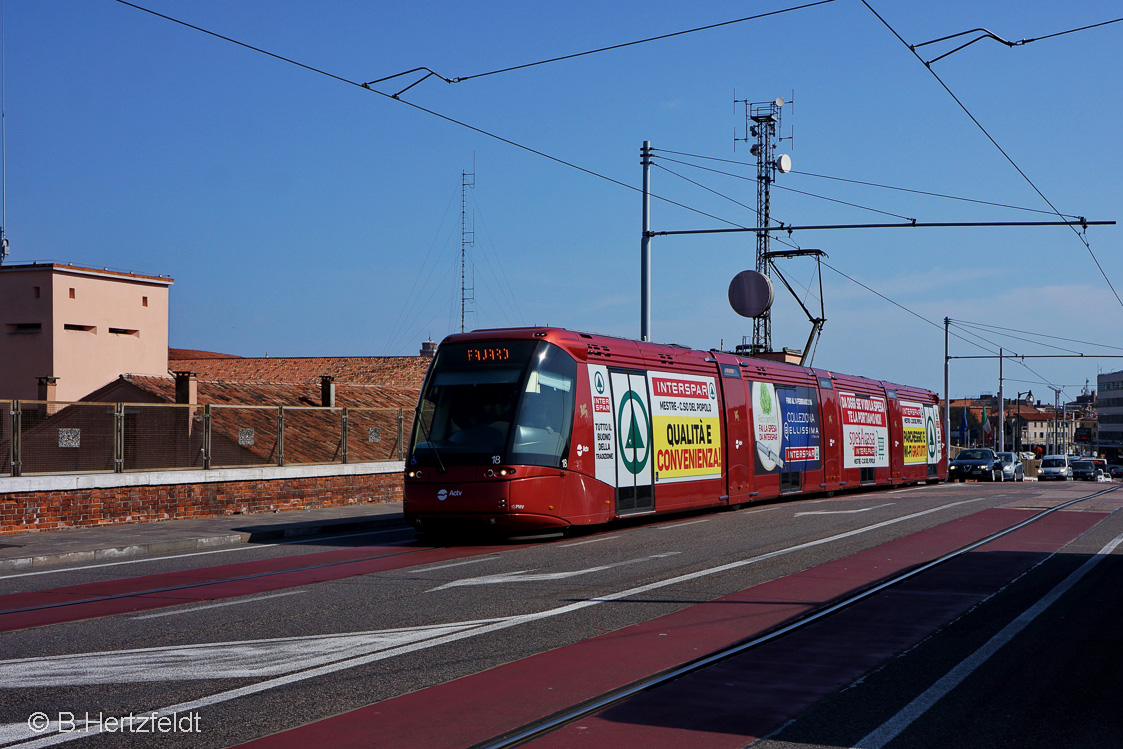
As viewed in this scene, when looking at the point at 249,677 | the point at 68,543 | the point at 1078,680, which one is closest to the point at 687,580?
the point at 1078,680

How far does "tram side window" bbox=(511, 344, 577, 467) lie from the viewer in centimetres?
1606

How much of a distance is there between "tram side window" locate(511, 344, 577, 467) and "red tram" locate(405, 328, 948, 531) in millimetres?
21

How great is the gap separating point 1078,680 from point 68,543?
570 inches

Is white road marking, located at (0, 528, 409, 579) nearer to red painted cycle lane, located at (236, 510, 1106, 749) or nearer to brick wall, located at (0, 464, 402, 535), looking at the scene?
brick wall, located at (0, 464, 402, 535)

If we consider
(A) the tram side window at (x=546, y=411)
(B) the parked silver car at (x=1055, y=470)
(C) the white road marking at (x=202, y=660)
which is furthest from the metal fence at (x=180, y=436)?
(B) the parked silver car at (x=1055, y=470)

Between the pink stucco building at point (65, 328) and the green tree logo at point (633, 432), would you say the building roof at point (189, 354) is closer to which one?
the pink stucco building at point (65, 328)

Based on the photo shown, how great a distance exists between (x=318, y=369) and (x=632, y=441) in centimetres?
4070

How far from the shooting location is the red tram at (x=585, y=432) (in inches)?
632

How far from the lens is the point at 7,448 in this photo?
17.9 m

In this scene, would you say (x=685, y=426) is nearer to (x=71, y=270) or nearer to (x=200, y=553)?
(x=200, y=553)

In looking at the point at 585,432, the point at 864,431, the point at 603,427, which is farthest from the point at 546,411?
the point at 864,431

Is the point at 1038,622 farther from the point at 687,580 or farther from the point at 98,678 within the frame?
the point at 98,678

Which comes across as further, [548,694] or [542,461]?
[542,461]

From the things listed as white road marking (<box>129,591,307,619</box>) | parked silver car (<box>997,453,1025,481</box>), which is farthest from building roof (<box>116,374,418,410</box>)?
parked silver car (<box>997,453,1025,481</box>)
